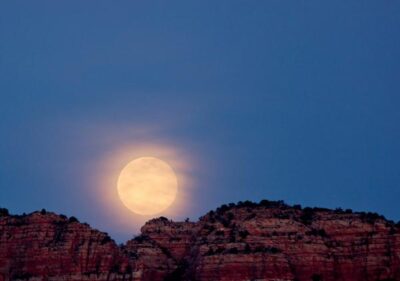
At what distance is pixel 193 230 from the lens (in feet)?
339

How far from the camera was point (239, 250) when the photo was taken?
8856 centimetres

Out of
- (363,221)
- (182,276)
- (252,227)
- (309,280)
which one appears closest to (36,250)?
(182,276)

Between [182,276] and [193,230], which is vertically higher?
[193,230]

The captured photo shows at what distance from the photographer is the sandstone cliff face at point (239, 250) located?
288ft

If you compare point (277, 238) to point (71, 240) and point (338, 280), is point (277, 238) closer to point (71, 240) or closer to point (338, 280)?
point (338, 280)

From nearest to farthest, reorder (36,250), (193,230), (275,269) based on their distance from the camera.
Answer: (275,269)
(36,250)
(193,230)

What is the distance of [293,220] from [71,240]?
23.6 m

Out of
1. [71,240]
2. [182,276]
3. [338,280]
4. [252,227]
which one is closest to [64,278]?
[71,240]

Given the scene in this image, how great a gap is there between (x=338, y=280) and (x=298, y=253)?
203 inches

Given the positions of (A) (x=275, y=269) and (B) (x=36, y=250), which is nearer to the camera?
(A) (x=275, y=269)

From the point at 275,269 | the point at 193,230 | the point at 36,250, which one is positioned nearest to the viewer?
the point at 275,269

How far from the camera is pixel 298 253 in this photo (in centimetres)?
8988

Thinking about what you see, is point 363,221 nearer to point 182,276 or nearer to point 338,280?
point 338,280

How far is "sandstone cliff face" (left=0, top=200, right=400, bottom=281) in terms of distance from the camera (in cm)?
8788
